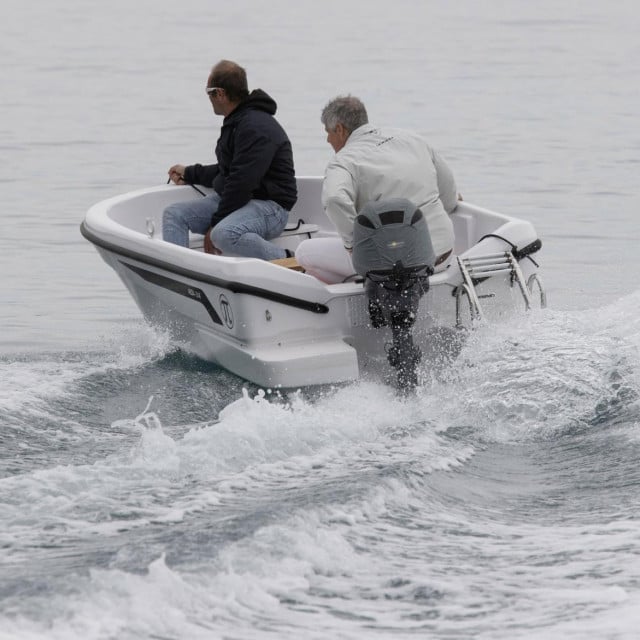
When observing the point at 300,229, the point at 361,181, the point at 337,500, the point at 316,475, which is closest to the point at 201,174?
the point at 300,229

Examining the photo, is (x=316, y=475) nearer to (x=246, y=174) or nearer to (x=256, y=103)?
(x=246, y=174)

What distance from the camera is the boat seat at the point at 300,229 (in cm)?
830

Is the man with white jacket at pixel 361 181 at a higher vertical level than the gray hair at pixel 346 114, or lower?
lower

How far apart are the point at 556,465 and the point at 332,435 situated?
0.89 metres

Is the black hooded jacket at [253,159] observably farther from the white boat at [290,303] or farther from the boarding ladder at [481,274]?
the boarding ladder at [481,274]

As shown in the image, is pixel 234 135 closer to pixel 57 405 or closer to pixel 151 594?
pixel 57 405

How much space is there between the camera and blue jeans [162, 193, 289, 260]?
7.29m

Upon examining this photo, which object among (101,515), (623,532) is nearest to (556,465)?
(623,532)

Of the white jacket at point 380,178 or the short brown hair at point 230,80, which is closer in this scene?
the white jacket at point 380,178

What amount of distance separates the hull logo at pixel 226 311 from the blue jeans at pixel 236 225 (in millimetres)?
661

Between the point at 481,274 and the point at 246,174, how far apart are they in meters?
1.35

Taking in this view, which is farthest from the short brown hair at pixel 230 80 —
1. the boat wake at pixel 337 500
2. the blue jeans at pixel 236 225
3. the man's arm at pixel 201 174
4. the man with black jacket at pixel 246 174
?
the boat wake at pixel 337 500

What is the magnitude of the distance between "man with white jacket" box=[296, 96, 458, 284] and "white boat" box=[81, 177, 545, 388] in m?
0.14

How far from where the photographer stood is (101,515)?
457 cm
